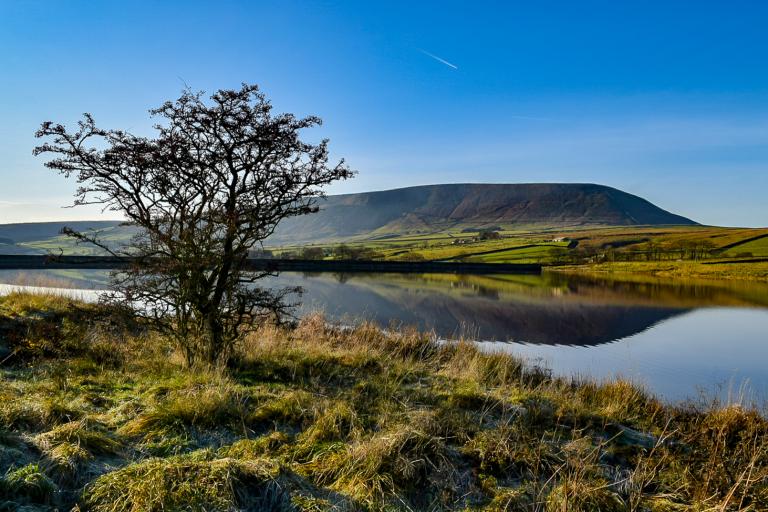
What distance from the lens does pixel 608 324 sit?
2477cm

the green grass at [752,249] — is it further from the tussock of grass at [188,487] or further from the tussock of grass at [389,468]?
the tussock of grass at [188,487]

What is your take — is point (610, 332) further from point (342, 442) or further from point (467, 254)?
point (467, 254)

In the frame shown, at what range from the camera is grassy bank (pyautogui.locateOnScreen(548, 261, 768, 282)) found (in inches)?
2438

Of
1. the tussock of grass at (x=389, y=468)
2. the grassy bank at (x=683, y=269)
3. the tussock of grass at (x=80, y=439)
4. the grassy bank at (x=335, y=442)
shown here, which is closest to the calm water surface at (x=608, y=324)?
the grassy bank at (x=335, y=442)

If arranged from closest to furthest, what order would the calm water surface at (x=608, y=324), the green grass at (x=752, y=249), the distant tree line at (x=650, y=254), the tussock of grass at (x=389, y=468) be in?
the tussock of grass at (x=389, y=468)
the calm water surface at (x=608, y=324)
the green grass at (x=752, y=249)
the distant tree line at (x=650, y=254)

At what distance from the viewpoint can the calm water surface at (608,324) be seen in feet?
46.5

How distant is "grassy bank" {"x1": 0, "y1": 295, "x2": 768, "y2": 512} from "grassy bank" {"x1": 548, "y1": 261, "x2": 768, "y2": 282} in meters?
64.8

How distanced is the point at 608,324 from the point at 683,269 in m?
53.3

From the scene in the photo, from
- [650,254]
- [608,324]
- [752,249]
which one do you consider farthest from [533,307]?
[752,249]

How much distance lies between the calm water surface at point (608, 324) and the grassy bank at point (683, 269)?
832 inches

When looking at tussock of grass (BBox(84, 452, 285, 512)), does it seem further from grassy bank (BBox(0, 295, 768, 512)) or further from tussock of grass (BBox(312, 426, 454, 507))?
tussock of grass (BBox(312, 426, 454, 507))

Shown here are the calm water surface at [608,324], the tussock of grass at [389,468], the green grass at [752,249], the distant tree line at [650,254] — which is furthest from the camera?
the distant tree line at [650,254]

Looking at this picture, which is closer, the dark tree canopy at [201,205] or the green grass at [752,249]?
the dark tree canopy at [201,205]

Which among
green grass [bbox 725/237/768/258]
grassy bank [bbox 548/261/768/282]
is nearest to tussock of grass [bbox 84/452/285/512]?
grassy bank [bbox 548/261/768/282]
